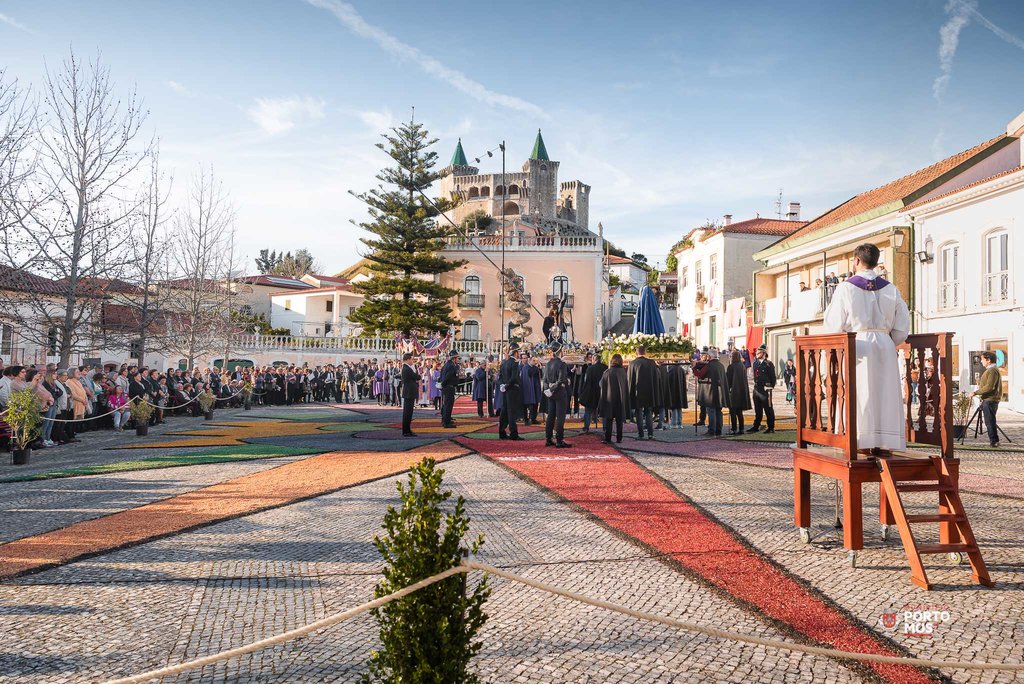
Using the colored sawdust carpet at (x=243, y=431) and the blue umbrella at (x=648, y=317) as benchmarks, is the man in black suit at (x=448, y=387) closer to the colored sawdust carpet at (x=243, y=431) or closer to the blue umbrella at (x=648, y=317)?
the colored sawdust carpet at (x=243, y=431)

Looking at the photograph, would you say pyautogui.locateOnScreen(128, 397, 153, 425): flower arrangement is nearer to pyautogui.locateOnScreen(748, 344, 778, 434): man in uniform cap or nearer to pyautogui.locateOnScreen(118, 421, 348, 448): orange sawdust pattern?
pyautogui.locateOnScreen(118, 421, 348, 448): orange sawdust pattern

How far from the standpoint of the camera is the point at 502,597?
4.87m

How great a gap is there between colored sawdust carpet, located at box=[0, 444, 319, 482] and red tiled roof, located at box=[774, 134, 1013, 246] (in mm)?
21895

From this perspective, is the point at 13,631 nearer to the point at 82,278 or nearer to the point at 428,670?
the point at 428,670

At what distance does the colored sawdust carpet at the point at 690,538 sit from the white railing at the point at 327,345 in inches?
1208

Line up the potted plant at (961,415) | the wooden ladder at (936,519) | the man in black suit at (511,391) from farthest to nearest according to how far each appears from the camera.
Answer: the man in black suit at (511,391), the potted plant at (961,415), the wooden ladder at (936,519)

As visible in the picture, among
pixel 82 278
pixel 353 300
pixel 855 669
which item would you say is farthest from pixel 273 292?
pixel 855 669

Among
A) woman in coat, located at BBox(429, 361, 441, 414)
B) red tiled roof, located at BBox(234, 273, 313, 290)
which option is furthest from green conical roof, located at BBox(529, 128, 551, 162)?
woman in coat, located at BBox(429, 361, 441, 414)

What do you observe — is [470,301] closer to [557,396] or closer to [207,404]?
[207,404]

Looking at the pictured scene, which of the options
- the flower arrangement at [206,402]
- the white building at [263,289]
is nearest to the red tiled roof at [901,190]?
the flower arrangement at [206,402]

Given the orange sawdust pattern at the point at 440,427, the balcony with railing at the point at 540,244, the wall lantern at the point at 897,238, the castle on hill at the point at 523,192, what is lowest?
the orange sawdust pattern at the point at 440,427

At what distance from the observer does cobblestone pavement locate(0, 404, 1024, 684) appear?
3.78 metres

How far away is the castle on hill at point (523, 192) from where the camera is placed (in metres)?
91.8

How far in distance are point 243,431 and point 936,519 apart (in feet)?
50.3
